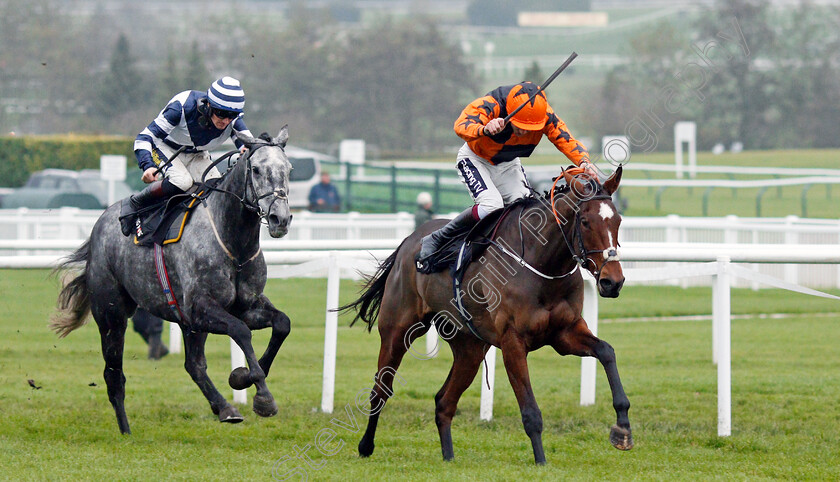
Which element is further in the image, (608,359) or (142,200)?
(142,200)

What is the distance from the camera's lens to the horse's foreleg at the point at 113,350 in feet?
22.2

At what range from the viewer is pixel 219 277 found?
6113 millimetres

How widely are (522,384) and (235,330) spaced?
1598 mm

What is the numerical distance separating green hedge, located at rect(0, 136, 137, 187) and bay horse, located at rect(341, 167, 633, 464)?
84.6 feet

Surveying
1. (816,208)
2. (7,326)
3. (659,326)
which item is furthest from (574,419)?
(816,208)

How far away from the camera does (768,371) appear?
29.2ft

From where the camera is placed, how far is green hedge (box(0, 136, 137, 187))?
30484 millimetres

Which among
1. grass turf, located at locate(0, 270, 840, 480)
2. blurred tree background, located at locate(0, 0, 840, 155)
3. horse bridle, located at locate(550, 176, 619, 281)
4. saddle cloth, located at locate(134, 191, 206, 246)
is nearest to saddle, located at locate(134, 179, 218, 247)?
saddle cloth, located at locate(134, 191, 206, 246)

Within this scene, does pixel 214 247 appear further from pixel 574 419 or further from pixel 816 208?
pixel 816 208

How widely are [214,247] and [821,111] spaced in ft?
117

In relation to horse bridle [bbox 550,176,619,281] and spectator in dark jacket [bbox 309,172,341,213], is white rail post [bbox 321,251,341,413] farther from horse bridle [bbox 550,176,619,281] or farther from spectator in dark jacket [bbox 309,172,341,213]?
spectator in dark jacket [bbox 309,172,341,213]

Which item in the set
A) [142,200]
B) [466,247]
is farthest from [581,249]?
[142,200]

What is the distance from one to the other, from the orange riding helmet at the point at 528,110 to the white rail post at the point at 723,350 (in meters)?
1.57

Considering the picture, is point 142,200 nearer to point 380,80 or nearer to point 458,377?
point 458,377
